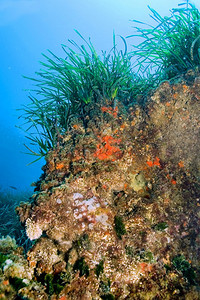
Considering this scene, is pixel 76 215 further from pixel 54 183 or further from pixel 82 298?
pixel 82 298

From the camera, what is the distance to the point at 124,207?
2.37 meters

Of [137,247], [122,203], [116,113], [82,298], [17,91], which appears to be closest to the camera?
[82,298]

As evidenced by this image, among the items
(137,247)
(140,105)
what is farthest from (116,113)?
(137,247)

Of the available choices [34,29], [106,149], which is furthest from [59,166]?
[34,29]

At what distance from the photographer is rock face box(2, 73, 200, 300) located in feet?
6.35

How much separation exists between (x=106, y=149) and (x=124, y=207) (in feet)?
2.53

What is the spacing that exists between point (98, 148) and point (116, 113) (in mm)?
631

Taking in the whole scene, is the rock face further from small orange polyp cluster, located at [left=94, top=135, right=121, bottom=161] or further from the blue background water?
the blue background water

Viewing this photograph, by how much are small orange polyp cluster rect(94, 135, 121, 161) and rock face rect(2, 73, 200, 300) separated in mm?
13

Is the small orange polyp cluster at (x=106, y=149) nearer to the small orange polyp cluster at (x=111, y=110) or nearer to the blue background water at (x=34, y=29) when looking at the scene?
the small orange polyp cluster at (x=111, y=110)

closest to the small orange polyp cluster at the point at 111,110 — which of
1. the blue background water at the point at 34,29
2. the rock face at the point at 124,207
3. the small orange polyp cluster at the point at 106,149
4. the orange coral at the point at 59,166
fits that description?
the rock face at the point at 124,207

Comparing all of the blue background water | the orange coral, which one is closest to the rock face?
the orange coral

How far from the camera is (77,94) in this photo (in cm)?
335

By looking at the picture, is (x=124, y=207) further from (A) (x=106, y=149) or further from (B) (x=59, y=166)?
(B) (x=59, y=166)
